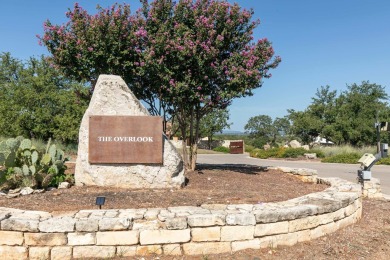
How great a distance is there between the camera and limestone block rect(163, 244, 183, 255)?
4.29m

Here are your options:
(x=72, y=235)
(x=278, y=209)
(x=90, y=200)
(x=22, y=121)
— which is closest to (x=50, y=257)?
(x=72, y=235)

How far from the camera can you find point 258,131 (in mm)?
55812

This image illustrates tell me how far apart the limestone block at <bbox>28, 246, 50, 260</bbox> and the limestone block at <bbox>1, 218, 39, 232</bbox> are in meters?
0.24

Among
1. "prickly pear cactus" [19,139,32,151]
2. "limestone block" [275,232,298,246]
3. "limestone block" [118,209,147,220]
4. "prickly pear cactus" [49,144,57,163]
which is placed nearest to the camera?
"limestone block" [118,209,147,220]

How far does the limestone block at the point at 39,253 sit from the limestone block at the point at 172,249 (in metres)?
1.46

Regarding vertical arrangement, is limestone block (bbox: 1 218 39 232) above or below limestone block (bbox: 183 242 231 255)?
above

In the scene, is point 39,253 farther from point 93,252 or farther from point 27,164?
point 27,164

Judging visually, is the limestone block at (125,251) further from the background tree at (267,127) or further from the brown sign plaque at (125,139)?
the background tree at (267,127)

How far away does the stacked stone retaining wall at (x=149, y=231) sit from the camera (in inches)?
163

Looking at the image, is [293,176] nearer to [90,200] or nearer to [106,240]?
[90,200]

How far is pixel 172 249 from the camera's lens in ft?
14.1

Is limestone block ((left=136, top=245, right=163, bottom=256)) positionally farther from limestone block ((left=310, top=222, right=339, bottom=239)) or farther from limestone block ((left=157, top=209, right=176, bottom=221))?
limestone block ((left=310, top=222, right=339, bottom=239))

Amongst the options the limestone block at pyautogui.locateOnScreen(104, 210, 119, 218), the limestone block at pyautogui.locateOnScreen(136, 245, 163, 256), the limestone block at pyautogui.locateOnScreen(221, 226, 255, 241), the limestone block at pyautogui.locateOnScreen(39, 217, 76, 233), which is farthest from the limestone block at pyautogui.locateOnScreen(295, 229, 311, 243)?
the limestone block at pyautogui.locateOnScreen(39, 217, 76, 233)

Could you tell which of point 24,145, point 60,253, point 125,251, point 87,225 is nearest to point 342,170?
point 24,145
